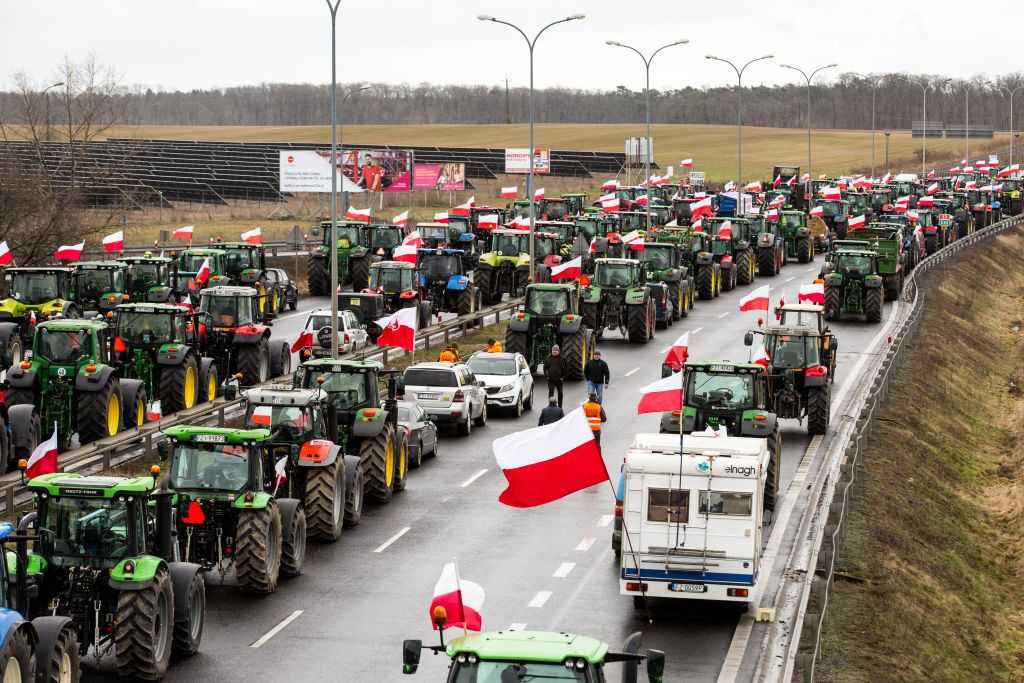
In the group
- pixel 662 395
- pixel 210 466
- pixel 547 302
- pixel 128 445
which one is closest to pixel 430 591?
pixel 210 466

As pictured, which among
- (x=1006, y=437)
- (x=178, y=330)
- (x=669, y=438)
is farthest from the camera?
(x=1006, y=437)

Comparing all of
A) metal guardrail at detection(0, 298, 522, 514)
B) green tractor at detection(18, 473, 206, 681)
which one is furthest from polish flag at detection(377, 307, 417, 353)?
green tractor at detection(18, 473, 206, 681)

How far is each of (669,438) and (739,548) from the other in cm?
201

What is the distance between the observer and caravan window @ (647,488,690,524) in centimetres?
2156

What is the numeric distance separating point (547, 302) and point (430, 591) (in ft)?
72.7

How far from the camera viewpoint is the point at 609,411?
3931 centimetres

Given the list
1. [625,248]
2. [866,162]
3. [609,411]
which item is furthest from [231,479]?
[866,162]

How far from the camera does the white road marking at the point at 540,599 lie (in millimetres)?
22656

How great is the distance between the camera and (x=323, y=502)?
25516 mm

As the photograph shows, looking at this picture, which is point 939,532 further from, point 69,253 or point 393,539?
point 69,253

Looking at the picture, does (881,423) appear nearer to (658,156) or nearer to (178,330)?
(178,330)

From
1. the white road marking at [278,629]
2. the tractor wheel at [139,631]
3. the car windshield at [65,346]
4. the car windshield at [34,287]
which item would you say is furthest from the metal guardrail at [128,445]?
the tractor wheel at [139,631]

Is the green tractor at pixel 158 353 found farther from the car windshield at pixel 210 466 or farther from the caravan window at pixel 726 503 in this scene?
the caravan window at pixel 726 503

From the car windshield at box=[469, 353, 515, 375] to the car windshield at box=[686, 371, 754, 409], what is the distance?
29.3 ft
